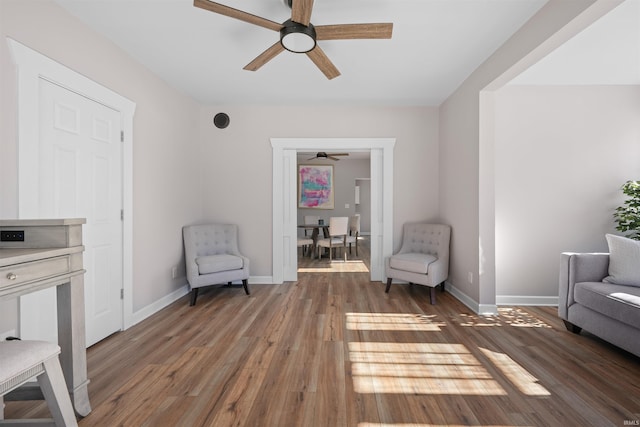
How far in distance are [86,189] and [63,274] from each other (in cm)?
124

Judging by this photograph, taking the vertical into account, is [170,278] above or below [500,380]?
above

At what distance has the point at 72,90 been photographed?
7.51ft

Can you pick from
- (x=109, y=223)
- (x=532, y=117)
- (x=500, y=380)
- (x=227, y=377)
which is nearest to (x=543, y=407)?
(x=500, y=380)

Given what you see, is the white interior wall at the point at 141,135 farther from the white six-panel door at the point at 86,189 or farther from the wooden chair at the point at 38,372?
the wooden chair at the point at 38,372

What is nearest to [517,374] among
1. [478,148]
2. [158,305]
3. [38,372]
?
[478,148]

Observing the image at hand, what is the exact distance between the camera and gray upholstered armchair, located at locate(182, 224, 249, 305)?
3602 millimetres

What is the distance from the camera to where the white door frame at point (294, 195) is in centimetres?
442

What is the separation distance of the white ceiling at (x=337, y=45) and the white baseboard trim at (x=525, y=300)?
2.46 meters

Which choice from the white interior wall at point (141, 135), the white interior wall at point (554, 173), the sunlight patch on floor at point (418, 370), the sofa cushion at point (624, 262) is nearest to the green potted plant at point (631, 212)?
the white interior wall at point (554, 173)

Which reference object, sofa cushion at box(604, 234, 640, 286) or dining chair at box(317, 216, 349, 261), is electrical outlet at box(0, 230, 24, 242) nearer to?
sofa cushion at box(604, 234, 640, 286)

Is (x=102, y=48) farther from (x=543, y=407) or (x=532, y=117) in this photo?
(x=532, y=117)

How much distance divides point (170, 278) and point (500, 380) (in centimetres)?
344

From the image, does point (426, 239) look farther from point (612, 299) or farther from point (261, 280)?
point (261, 280)

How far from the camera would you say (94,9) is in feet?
7.45
